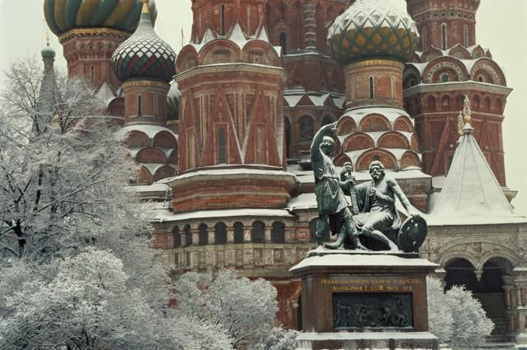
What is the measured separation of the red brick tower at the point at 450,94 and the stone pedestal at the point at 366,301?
97.1 feet

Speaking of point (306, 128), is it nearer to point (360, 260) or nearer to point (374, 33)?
point (374, 33)

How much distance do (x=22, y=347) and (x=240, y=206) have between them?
65.8ft

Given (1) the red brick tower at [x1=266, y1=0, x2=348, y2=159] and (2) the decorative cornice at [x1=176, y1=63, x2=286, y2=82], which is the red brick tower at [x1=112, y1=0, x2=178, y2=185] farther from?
(2) the decorative cornice at [x1=176, y1=63, x2=286, y2=82]

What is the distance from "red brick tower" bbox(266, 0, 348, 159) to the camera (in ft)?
159

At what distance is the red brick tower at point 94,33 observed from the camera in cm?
5272

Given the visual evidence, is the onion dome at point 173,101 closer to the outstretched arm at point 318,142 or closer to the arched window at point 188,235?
the arched window at point 188,235

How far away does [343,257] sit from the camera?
18.7m

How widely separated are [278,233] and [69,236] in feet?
63.0

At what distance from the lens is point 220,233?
4153 cm

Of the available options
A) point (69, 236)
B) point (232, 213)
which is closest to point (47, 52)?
point (232, 213)

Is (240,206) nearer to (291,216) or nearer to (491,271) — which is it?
(291,216)

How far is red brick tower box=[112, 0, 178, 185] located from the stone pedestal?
2931cm

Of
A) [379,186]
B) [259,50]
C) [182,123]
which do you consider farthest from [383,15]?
[379,186]

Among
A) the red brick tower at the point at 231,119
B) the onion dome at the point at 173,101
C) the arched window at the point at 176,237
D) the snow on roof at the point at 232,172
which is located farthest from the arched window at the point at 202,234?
the onion dome at the point at 173,101
